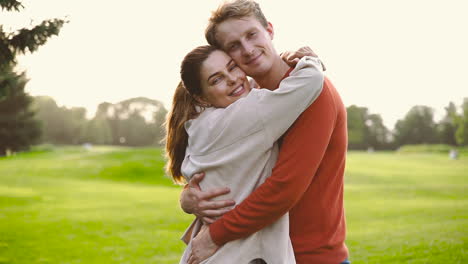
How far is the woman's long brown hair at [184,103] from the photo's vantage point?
2.59 meters

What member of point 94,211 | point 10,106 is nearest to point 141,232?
point 94,211

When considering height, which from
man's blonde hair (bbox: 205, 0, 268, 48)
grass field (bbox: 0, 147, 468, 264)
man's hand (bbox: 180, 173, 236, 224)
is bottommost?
grass field (bbox: 0, 147, 468, 264)

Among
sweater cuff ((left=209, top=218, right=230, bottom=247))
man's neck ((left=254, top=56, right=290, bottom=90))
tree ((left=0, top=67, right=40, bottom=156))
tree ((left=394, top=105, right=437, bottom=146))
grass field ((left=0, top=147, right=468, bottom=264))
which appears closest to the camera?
sweater cuff ((left=209, top=218, right=230, bottom=247))

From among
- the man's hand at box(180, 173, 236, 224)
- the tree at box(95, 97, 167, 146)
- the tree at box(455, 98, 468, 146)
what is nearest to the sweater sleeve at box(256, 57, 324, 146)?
the man's hand at box(180, 173, 236, 224)

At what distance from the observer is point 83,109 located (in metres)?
77.2

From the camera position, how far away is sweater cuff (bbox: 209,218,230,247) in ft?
6.84

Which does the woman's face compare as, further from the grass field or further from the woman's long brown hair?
the grass field

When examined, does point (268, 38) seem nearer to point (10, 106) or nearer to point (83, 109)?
point (10, 106)

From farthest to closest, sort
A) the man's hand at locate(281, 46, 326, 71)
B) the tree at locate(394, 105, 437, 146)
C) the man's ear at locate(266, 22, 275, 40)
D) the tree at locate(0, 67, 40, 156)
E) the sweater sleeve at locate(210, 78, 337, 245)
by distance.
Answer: the tree at locate(394, 105, 437, 146) → the tree at locate(0, 67, 40, 156) → the man's ear at locate(266, 22, 275, 40) → the man's hand at locate(281, 46, 326, 71) → the sweater sleeve at locate(210, 78, 337, 245)

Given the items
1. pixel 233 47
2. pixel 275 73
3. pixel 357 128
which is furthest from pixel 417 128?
A: pixel 233 47

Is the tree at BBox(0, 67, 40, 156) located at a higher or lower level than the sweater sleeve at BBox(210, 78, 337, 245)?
lower

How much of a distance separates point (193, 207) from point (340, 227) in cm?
82

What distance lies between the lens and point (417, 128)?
72812 millimetres

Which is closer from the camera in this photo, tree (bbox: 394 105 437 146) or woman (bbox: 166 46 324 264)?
woman (bbox: 166 46 324 264)
